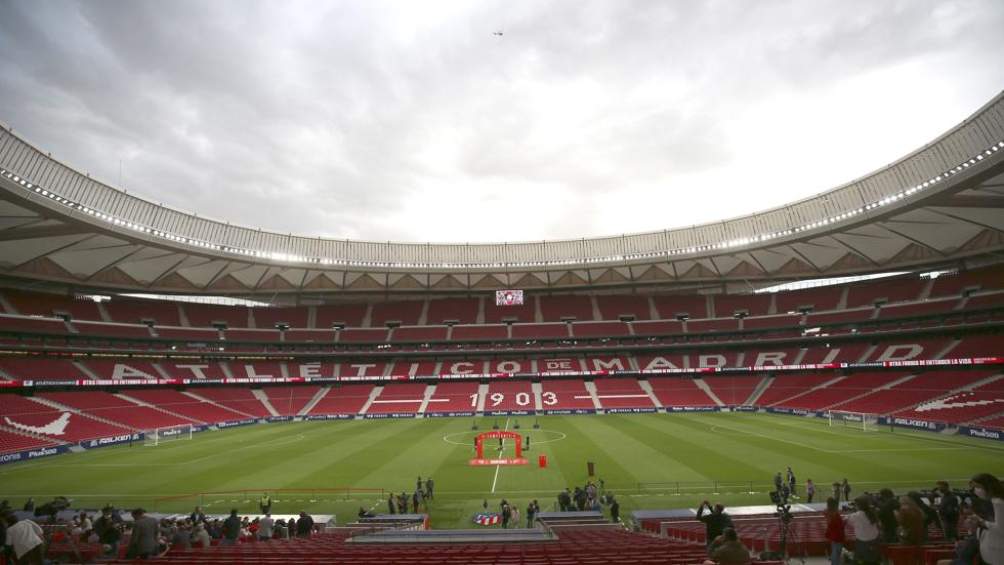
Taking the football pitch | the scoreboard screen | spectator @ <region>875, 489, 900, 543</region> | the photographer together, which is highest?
the scoreboard screen

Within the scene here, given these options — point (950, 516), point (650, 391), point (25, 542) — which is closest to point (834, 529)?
point (950, 516)

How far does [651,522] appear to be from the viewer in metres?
17.2

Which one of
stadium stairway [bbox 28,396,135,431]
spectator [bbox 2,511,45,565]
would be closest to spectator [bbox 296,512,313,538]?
spectator [bbox 2,511,45,565]

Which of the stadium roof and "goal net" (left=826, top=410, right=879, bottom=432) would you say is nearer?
the stadium roof

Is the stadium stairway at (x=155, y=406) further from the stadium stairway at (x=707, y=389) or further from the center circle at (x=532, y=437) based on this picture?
the stadium stairway at (x=707, y=389)

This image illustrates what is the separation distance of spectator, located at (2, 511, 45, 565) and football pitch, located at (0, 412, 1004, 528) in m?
14.4

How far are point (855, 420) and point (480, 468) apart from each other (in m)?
33.2

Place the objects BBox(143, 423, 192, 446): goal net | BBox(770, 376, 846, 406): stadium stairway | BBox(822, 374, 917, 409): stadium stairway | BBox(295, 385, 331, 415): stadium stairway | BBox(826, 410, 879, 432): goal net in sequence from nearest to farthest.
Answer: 1. BBox(826, 410, 879, 432): goal net
2. BBox(143, 423, 192, 446): goal net
3. BBox(822, 374, 917, 409): stadium stairway
4. BBox(770, 376, 846, 406): stadium stairway
5. BBox(295, 385, 331, 415): stadium stairway

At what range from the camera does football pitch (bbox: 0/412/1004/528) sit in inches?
910

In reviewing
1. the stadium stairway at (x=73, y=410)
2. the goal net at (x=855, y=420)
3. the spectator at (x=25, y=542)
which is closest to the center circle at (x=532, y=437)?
the goal net at (x=855, y=420)

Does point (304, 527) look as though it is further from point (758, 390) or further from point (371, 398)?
point (758, 390)

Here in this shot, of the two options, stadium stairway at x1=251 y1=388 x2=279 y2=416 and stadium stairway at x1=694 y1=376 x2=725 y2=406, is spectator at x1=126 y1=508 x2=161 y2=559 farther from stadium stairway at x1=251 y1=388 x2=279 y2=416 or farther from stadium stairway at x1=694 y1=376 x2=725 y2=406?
stadium stairway at x1=694 y1=376 x2=725 y2=406

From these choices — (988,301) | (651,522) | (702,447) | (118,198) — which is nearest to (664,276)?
(988,301)

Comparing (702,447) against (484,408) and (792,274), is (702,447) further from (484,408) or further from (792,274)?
(792,274)
